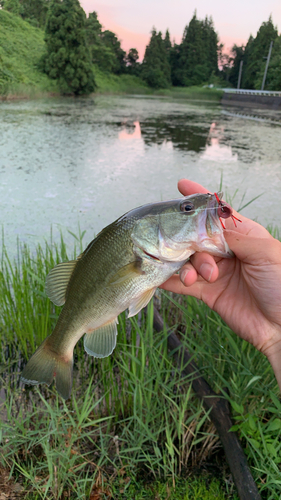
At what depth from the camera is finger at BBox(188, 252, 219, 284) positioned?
4.15 feet

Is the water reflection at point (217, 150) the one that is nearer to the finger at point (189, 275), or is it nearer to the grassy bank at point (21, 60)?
the finger at point (189, 275)

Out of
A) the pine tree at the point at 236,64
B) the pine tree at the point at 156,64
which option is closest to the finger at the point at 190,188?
the pine tree at the point at 156,64

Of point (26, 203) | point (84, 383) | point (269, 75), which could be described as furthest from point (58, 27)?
point (84, 383)

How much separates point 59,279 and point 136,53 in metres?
69.5

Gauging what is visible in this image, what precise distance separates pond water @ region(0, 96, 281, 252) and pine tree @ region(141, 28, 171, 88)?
50429mm

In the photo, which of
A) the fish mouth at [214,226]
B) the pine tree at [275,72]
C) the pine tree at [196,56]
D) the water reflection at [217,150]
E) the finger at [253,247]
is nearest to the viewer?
the fish mouth at [214,226]

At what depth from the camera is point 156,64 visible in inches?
2320

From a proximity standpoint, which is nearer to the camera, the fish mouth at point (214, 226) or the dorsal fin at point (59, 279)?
the fish mouth at point (214, 226)

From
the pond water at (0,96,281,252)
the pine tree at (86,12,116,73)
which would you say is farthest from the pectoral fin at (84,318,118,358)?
the pine tree at (86,12,116,73)

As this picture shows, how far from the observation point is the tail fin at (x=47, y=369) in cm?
146

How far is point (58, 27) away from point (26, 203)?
31.7 metres

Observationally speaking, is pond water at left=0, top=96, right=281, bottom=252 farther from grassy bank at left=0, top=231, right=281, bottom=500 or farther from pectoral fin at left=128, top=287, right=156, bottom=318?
pectoral fin at left=128, top=287, right=156, bottom=318

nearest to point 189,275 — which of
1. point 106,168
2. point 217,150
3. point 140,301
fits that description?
point 140,301

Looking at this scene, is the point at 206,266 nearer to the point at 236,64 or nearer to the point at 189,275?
the point at 189,275
